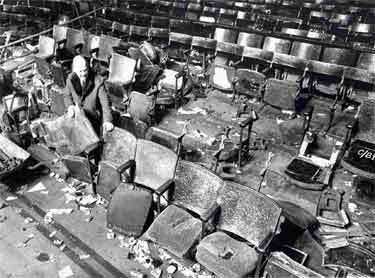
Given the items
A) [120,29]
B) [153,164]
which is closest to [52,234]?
[153,164]

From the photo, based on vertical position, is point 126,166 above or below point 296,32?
below

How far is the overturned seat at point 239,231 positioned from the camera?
2777 millimetres

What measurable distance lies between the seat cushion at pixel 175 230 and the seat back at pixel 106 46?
181 inches

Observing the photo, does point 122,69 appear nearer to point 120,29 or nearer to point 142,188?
point 120,29

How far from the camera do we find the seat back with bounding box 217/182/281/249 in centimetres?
282

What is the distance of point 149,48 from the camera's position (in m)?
6.85

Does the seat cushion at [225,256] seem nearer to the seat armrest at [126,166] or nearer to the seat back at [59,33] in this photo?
the seat armrest at [126,166]

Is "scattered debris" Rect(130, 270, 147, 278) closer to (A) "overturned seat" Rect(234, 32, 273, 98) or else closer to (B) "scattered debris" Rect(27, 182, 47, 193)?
(B) "scattered debris" Rect(27, 182, 47, 193)

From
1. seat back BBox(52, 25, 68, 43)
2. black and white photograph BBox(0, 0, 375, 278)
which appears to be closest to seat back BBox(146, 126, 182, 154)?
black and white photograph BBox(0, 0, 375, 278)

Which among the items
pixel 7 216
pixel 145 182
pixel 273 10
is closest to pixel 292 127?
pixel 145 182

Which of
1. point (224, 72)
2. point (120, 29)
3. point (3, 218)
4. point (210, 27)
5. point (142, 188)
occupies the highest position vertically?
point (210, 27)

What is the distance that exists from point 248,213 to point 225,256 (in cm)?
43

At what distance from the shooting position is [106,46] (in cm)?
701

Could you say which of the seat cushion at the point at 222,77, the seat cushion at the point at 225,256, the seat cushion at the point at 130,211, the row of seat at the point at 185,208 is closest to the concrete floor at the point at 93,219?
the seat cushion at the point at 130,211
